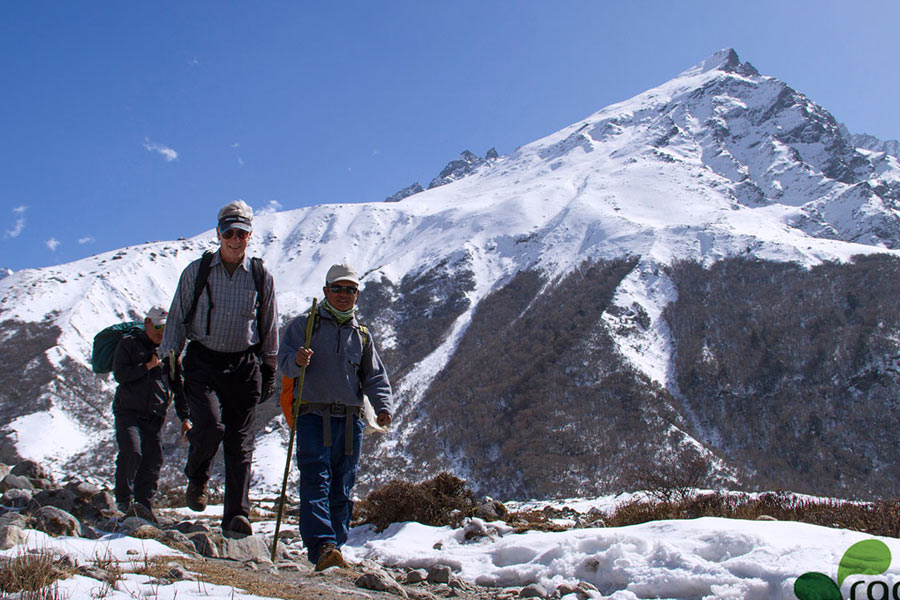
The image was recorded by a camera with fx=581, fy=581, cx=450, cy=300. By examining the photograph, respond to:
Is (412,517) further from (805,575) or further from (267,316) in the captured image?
(805,575)

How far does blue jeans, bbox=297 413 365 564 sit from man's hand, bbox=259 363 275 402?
538 mm

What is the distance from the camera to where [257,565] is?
4.66 m

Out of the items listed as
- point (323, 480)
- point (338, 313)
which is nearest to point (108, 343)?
point (338, 313)

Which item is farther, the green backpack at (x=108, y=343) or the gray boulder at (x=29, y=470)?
the gray boulder at (x=29, y=470)

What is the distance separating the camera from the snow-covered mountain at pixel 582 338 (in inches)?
3600

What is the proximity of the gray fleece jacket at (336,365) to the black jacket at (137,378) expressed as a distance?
2.59 m

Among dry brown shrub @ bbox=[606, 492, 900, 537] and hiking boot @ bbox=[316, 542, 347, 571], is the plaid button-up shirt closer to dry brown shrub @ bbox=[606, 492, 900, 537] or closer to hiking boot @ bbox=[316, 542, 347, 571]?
hiking boot @ bbox=[316, 542, 347, 571]

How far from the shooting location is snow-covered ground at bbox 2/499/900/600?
321 centimetres

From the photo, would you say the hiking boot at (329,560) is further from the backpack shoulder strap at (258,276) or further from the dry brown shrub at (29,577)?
the backpack shoulder strap at (258,276)

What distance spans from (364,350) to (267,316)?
86 cm

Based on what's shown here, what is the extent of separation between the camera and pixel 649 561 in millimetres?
4344

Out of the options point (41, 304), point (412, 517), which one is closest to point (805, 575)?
point (412, 517)

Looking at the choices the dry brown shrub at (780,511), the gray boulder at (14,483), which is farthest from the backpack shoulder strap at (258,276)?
the gray boulder at (14,483)

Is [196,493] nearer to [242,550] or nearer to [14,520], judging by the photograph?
[242,550]
